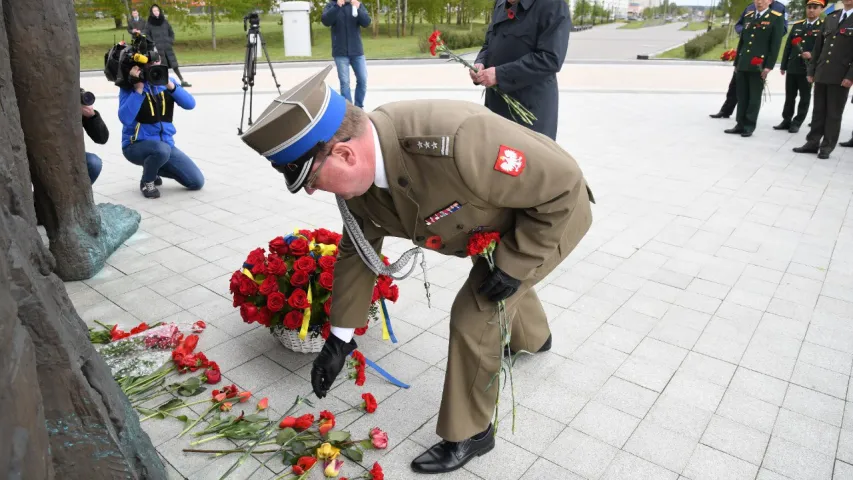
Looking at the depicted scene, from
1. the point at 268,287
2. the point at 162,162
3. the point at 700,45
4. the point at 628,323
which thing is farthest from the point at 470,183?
the point at 700,45

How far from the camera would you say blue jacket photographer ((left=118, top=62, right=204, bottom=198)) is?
5.55 meters

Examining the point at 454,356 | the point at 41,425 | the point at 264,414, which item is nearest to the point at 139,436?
the point at 41,425

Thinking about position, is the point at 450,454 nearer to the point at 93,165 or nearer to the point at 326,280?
the point at 326,280

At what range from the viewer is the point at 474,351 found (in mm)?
2344

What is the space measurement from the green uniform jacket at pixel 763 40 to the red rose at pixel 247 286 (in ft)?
24.4

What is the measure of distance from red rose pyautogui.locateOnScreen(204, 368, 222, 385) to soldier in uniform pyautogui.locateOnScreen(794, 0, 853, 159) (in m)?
6.89

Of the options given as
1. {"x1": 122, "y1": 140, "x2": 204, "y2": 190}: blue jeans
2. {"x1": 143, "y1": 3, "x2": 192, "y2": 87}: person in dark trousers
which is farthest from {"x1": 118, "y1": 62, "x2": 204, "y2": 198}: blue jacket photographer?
{"x1": 143, "y1": 3, "x2": 192, "y2": 87}: person in dark trousers

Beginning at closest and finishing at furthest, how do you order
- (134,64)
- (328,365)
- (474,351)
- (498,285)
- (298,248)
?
1. (498,285)
2. (474,351)
3. (328,365)
4. (298,248)
5. (134,64)

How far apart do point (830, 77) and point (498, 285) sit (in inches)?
264

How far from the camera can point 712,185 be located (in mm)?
6109

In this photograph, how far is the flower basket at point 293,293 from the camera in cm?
304

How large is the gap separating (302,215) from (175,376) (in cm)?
245

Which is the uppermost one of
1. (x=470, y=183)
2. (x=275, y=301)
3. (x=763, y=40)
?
(x=763, y=40)

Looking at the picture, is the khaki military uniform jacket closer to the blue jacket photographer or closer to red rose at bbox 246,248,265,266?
red rose at bbox 246,248,265,266
